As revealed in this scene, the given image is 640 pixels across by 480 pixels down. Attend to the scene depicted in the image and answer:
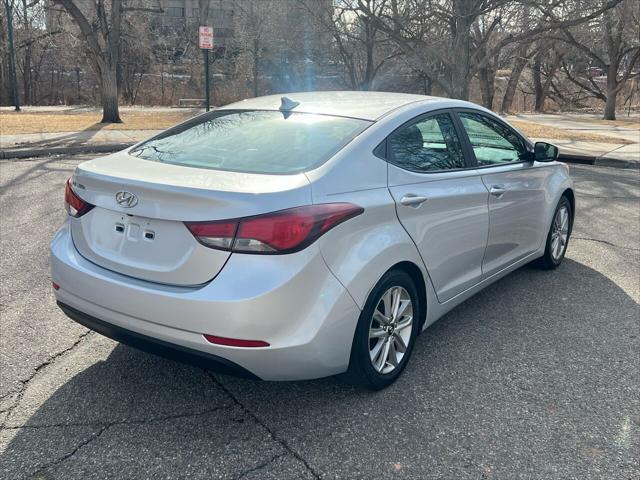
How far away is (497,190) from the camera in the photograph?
165 inches

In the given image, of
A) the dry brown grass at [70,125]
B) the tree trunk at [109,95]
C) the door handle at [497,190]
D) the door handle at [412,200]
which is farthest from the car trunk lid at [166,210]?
the tree trunk at [109,95]

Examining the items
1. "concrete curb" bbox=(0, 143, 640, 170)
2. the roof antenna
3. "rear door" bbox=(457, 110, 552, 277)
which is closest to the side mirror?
"rear door" bbox=(457, 110, 552, 277)

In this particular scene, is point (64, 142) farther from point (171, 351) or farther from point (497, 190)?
point (171, 351)

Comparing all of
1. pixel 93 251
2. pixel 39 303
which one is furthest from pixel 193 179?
pixel 39 303

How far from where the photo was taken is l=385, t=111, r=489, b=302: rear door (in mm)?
3348

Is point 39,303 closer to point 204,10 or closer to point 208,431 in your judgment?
point 208,431

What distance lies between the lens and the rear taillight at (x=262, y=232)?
103 inches

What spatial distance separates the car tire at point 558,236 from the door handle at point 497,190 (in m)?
1.20

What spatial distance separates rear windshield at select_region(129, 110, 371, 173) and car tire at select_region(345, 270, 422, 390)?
768 millimetres

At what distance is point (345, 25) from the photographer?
25.5 metres

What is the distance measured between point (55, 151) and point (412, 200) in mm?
10719

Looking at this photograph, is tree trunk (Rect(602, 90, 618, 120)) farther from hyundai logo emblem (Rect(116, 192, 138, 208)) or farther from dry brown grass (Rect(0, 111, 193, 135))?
hyundai logo emblem (Rect(116, 192, 138, 208))

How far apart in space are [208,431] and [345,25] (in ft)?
81.3

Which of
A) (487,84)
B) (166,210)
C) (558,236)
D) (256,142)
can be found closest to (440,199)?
(256,142)
